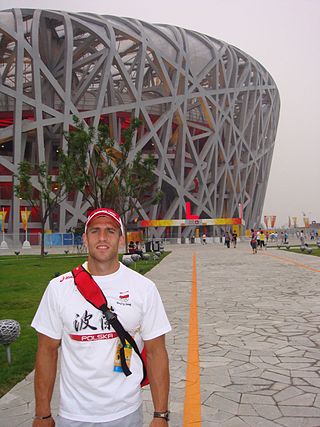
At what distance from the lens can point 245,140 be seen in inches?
2707

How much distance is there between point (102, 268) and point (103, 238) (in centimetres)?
18

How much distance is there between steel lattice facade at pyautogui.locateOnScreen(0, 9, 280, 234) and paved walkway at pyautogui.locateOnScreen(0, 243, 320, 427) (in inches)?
1489

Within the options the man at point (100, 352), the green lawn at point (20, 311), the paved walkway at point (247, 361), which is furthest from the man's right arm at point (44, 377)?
the green lawn at point (20, 311)

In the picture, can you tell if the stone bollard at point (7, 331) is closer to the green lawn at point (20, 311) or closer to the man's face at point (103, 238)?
the green lawn at point (20, 311)

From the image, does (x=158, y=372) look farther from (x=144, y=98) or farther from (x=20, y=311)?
(x=144, y=98)

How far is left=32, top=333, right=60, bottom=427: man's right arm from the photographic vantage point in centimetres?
219

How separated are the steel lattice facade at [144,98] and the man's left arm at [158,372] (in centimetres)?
4347

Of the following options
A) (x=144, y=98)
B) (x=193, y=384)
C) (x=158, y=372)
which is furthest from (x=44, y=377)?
(x=144, y=98)

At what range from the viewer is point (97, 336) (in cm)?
220

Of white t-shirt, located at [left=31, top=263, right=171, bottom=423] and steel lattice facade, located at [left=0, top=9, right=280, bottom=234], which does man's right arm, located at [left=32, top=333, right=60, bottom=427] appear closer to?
white t-shirt, located at [left=31, top=263, right=171, bottom=423]

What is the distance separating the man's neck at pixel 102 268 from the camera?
241 cm

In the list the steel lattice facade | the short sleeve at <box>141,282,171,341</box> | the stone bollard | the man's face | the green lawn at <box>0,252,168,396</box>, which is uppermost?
the steel lattice facade

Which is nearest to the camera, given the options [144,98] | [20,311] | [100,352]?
[100,352]

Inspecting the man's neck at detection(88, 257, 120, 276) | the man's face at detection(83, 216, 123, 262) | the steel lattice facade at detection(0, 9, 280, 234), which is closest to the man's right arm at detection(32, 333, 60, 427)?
the man's neck at detection(88, 257, 120, 276)
